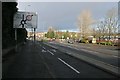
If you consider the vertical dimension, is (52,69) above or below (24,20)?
below

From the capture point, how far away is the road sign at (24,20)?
167 feet

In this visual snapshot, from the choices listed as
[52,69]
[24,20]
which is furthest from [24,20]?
[52,69]

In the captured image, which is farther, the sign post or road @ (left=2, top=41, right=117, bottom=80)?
the sign post

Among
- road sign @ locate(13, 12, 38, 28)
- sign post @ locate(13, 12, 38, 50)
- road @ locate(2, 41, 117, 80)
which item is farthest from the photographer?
road sign @ locate(13, 12, 38, 28)

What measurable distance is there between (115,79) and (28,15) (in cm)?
4425

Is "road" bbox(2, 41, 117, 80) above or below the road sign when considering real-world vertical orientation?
below

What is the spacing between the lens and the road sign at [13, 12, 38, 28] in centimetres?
5075

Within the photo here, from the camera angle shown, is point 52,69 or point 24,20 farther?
point 24,20

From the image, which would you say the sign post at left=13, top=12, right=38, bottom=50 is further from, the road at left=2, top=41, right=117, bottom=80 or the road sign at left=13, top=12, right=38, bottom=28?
the road at left=2, top=41, right=117, bottom=80

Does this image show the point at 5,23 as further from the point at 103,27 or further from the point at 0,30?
the point at 103,27

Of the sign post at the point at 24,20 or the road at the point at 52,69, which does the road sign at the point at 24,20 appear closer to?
the sign post at the point at 24,20

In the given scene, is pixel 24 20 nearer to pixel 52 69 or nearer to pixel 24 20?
pixel 24 20

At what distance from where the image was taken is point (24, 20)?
183 ft

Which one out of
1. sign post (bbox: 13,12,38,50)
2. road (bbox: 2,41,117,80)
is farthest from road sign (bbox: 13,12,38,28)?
road (bbox: 2,41,117,80)
